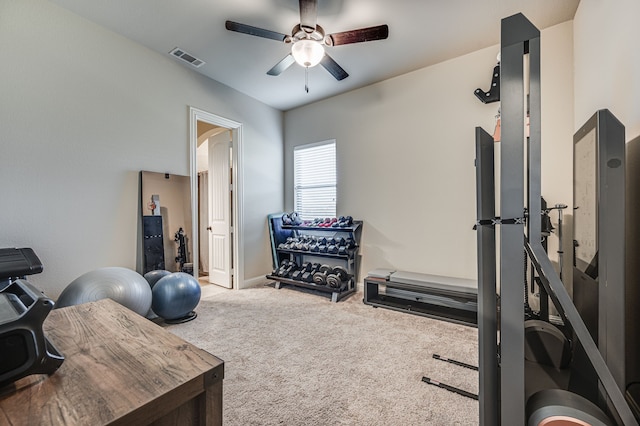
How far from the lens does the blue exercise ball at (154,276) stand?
319 centimetres

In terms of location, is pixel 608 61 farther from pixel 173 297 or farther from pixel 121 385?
pixel 173 297

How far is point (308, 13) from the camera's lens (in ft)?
7.58

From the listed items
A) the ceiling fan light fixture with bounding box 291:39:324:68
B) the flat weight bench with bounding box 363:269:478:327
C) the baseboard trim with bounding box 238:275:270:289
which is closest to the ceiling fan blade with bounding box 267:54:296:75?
the ceiling fan light fixture with bounding box 291:39:324:68

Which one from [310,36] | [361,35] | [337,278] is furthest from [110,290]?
[361,35]

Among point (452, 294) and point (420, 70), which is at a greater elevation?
point (420, 70)

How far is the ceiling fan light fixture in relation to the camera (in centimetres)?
252

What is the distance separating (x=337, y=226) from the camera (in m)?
4.24

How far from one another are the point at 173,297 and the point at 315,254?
2070 mm

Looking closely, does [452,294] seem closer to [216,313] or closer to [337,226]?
[337,226]

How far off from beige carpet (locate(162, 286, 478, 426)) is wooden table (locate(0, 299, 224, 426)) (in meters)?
1.08

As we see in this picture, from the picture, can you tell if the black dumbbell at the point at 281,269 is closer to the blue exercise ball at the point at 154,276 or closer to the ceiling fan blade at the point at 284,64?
the blue exercise ball at the point at 154,276

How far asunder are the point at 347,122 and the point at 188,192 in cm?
267

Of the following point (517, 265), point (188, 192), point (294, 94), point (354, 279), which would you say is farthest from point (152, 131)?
point (517, 265)

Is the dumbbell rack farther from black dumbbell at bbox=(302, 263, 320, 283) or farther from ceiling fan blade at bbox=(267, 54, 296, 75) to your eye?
ceiling fan blade at bbox=(267, 54, 296, 75)
